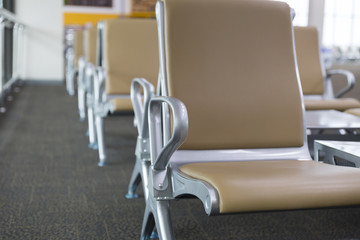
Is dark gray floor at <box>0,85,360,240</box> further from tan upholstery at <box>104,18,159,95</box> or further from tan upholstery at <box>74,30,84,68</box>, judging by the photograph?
tan upholstery at <box>74,30,84,68</box>

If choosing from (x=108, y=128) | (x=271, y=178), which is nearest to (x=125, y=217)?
(x=271, y=178)

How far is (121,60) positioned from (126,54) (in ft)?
0.16

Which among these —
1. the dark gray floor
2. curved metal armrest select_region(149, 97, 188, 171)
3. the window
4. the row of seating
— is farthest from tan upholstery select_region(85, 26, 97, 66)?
the window

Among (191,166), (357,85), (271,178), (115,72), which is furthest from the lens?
(357,85)

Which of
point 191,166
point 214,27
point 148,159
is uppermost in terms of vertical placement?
point 214,27

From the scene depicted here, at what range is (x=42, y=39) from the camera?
26.8 feet

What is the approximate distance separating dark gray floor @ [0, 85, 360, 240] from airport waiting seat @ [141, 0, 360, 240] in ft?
1.00

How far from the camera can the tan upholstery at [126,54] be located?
113 inches

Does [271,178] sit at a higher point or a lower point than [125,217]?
higher

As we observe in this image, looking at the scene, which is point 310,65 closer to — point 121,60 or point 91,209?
point 121,60

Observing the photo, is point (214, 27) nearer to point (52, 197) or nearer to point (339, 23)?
point (52, 197)

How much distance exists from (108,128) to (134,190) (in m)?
1.99

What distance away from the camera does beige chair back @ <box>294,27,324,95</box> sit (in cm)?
328

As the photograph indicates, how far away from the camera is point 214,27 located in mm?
1572
